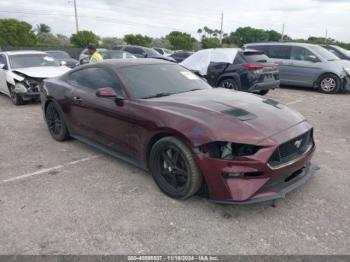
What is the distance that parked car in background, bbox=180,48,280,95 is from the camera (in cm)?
852

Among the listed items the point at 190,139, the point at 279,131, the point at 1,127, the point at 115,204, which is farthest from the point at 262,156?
the point at 1,127

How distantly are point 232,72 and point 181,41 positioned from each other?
43.0 m

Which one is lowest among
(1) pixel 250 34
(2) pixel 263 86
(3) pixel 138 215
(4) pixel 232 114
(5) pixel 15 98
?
(3) pixel 138 215

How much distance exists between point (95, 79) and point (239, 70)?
16.4ft

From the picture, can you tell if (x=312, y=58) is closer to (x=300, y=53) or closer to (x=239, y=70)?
(x=300, y=53)

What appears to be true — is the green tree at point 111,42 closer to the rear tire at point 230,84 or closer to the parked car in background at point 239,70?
the parked car in background at point 239,70

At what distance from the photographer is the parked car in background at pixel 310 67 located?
10.5m

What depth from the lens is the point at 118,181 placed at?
401 centimetres

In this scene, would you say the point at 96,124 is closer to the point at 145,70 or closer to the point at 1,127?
the point at 145,70

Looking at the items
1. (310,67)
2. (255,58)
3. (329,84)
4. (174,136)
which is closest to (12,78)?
(255,58)

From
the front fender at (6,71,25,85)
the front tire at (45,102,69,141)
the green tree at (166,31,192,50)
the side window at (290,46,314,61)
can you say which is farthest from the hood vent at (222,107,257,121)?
the green tree at (166,31,192,50)

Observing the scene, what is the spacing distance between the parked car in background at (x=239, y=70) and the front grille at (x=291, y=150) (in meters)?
5.03

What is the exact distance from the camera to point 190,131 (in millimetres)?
3182

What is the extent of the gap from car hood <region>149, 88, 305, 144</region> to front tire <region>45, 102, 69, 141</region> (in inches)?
88.7
